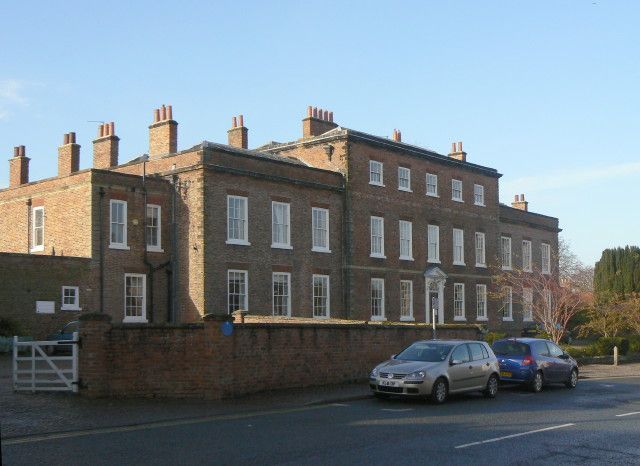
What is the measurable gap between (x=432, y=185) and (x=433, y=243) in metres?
3.36

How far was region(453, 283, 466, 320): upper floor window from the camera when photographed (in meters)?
48.8

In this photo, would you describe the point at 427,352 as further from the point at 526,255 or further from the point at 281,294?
the point at 526,255

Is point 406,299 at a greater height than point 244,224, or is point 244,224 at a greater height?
point 244,224

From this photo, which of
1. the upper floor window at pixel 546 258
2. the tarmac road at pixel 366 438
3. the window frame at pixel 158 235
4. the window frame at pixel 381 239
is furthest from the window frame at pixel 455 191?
the tarmac road at pixel 366 438

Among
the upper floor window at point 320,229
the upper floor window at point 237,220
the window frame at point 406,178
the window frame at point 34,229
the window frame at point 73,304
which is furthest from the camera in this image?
the window frame at point 406,178

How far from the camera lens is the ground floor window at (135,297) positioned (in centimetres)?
3544

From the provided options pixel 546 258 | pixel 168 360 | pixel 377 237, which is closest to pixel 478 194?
pixel 377 237

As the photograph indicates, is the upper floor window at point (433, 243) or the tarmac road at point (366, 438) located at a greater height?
the upper floor window at point (433, 243)

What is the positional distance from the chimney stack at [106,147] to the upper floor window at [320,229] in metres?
10.7

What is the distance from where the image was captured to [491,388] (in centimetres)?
2206

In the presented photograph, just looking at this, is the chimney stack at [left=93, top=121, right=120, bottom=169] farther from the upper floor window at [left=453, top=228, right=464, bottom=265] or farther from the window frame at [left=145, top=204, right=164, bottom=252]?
the upper floor window at [left=453, top=228, right=464, bottom=265]

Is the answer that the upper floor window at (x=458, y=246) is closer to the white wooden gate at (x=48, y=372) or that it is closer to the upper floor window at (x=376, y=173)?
the upper floor window at (x=376, y=173)

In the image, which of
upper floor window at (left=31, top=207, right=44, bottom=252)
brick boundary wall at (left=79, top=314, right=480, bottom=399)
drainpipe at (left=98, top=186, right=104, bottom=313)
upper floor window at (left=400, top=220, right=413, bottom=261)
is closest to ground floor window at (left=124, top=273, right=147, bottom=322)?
drainpipe at (left=98, top=186, right=104, bottom=313)

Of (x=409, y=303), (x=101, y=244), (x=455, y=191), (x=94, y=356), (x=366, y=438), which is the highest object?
(x=455, y=191)
